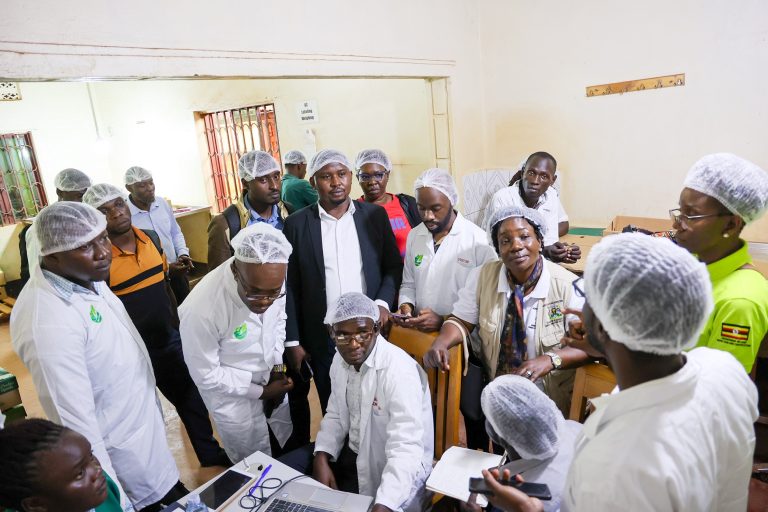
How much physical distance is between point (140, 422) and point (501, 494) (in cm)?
140

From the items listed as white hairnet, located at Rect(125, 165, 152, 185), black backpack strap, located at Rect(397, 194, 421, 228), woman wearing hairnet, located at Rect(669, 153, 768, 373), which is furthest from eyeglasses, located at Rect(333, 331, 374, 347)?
white hairnet, located at Rect(125, 165, 152, 185)

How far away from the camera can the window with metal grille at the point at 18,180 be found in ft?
20.8

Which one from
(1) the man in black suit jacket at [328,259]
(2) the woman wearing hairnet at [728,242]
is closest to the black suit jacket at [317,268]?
(1) the man in black suit jacket at [328,259]

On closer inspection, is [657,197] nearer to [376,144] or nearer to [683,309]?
[376,144]

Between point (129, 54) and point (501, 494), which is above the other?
point (129, 54)

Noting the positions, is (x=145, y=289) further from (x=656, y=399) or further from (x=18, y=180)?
(x=18, y=180)

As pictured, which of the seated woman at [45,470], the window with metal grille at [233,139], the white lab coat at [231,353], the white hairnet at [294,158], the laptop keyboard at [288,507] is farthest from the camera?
the window with metal grille at [233,139]

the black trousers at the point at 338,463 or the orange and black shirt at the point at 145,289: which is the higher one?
the orange and black shirt at the point at 145,289

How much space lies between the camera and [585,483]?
813 mm

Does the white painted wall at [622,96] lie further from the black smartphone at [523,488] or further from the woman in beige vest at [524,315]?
the black smartphone at [523,488]

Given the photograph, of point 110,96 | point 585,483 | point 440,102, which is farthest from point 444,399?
point 110,96

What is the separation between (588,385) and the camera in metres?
1.53

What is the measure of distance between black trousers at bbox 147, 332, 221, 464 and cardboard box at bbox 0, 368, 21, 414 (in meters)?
0.69

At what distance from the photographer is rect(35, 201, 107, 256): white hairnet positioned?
1528 millimetres
